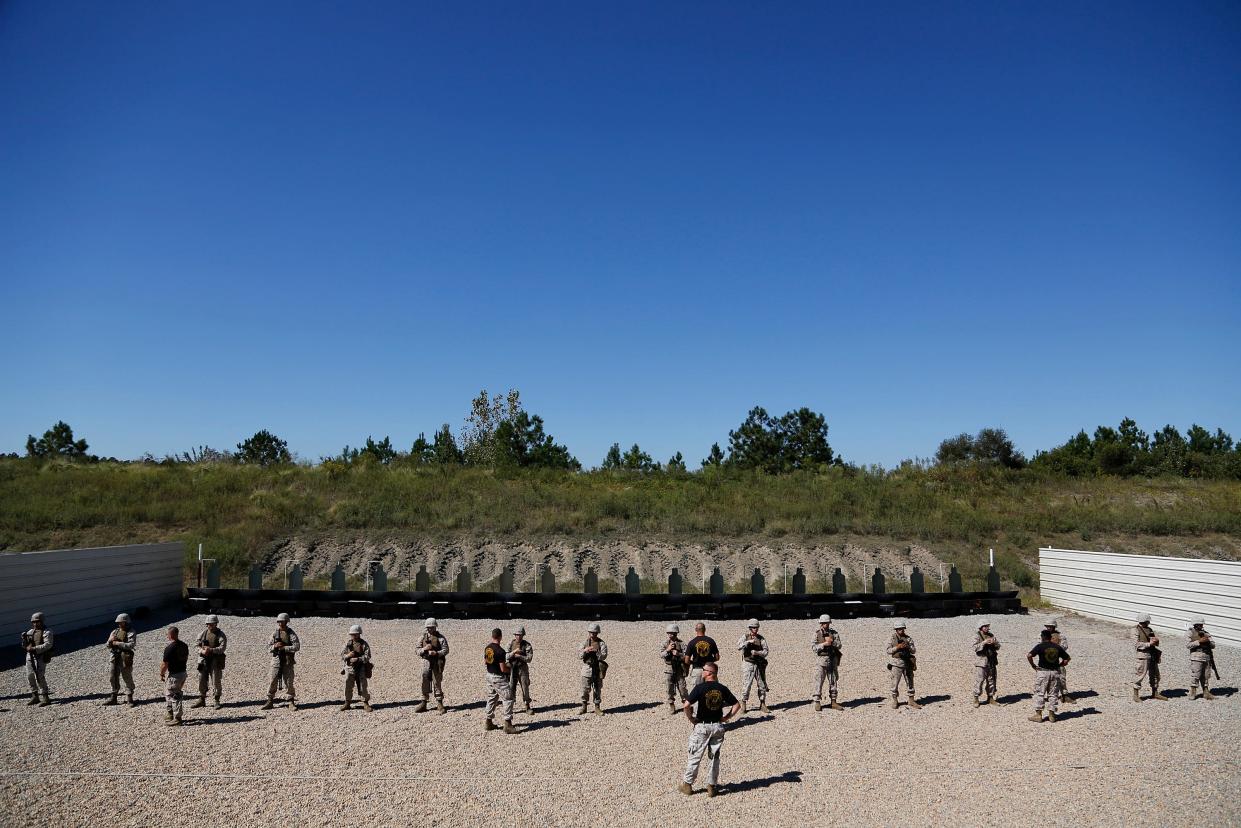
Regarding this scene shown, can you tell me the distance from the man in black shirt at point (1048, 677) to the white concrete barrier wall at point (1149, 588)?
9.98 m

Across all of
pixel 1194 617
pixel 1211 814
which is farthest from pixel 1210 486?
pixel 1211 814

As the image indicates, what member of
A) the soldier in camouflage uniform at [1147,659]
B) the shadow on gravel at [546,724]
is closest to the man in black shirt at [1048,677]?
the soldier in camouflage uniform at [1147,659]

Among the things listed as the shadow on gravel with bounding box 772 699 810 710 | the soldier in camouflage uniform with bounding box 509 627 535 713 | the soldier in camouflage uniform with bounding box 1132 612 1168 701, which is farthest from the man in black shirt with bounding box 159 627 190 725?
the soldier in camouflage uniform with bounding box 1132 612 1168 701

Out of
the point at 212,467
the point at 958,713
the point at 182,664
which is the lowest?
the point at 958,713

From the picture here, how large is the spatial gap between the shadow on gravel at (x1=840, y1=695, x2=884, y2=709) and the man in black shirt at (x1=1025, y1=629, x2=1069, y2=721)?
8.98 feet

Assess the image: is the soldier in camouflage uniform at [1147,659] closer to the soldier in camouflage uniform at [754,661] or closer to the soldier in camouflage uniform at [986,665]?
the soldier in camouflage uniform at [986,665]

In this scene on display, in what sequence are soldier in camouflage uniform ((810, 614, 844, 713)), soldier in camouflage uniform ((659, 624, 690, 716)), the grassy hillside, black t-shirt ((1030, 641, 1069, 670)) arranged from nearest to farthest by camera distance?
black t-shirt ((1030, 641, 1069, 670)) < soldier in camouflage uniform ((659, 624, 690, 716)) < soldier in camouflage uniform ((810, 614, 844, 713)) < the grassy hillside

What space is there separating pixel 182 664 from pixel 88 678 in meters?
4.71

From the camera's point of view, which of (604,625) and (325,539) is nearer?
(604,625)

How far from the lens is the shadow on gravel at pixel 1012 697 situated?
16000 millimetres

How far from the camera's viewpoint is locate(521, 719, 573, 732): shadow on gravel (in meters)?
14.1

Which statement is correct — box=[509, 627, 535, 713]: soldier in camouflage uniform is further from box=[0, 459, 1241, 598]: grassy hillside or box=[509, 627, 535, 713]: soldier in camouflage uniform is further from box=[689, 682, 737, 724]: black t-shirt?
box=[0, 459, 1241, 598]: grassy hillside

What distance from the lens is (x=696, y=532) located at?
3712 cm

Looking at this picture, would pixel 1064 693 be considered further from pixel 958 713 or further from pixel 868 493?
pixel 868 493
